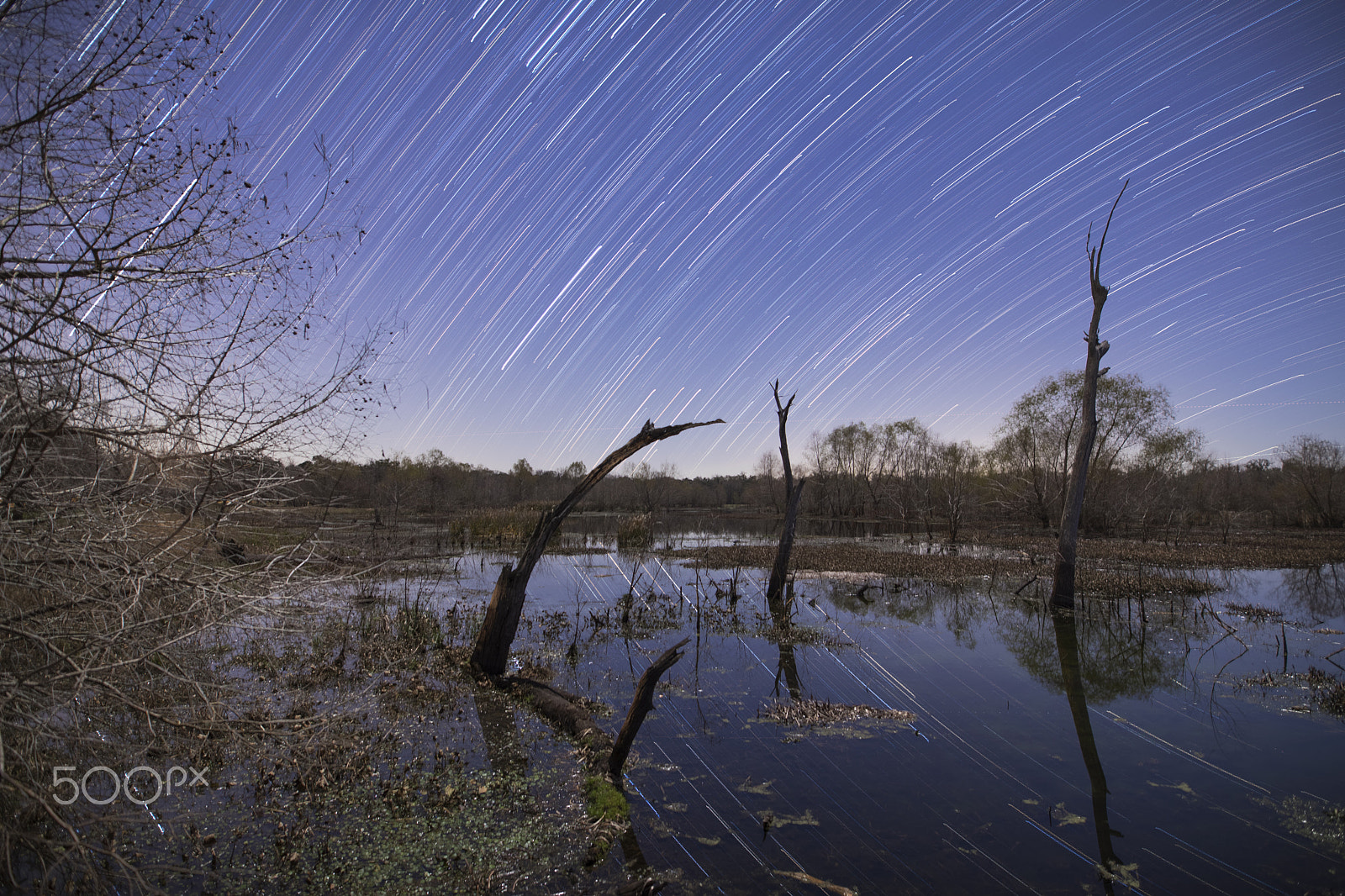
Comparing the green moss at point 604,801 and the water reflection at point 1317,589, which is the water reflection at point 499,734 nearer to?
the green moss at point 604,801

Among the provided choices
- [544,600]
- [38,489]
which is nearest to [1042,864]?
[38,489]

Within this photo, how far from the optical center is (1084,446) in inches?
591

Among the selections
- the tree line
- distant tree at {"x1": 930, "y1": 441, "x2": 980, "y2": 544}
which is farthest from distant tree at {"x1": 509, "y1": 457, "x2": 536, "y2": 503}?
distant tree at {"x1": 930, "y1": 441, "x2": 980, "y2": 544}

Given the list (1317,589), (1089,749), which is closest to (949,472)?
(1317,589)

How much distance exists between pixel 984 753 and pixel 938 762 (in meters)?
0.72

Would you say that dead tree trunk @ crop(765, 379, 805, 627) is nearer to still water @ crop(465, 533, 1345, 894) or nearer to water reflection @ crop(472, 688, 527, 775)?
still water @ crop(465, 533, 1345, 894)

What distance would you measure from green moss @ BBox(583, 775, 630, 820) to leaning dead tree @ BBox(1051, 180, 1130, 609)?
13.2m

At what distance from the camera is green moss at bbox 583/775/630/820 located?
552cm

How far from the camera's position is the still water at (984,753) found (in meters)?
4.99

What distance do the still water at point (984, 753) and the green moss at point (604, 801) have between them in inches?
8.0

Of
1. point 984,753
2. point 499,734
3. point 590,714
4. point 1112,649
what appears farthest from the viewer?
point 1112,649

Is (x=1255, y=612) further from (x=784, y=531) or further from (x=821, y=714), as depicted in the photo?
(x=821, y=714)

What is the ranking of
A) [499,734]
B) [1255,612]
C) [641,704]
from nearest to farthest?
1. [641,704]
2. [499,734]
3. [1255,612]

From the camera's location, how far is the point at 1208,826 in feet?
18.4
